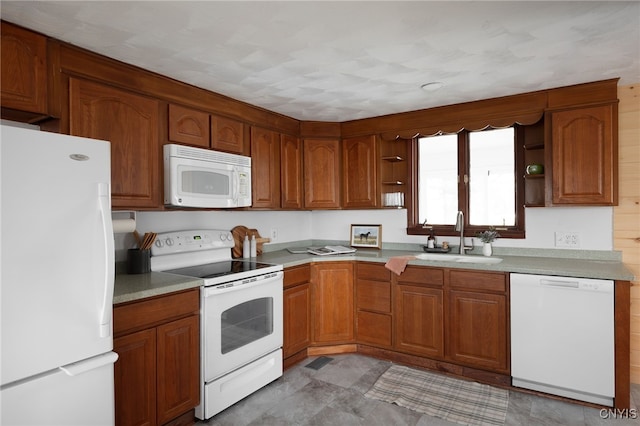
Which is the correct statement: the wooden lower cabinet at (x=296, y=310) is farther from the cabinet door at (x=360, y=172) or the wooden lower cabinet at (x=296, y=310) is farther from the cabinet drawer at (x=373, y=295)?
the cabinet door at (x=360, y=172)

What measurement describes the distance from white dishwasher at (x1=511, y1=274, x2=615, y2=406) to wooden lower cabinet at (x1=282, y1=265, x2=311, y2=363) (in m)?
1.66

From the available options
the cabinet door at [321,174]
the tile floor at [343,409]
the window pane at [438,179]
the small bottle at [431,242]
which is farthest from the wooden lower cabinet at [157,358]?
the window pane at [438,179]

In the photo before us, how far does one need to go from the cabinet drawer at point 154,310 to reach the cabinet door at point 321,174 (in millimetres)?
1807

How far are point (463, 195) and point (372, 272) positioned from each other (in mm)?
1141

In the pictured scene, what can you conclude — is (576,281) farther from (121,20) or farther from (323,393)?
(121,20)

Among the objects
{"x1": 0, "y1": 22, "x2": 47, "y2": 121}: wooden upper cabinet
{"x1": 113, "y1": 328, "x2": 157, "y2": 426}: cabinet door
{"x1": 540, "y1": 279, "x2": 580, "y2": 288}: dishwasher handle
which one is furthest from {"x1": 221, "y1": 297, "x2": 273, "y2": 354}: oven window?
{"x1": 540, "y1": 279, "x2": 580, "y2": 288}: dishwasher handle

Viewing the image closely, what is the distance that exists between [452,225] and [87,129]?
306 cm

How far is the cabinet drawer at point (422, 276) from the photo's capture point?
121 inches

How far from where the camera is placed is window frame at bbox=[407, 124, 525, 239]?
3309mm

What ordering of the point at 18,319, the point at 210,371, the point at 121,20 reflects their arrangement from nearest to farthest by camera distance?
1. the point at 18,319
2. the point at 121,20
3. the point at 210,371

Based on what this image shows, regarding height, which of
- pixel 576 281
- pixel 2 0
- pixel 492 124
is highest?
pixel 2 0

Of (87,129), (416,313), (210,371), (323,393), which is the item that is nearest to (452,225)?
(416,313)

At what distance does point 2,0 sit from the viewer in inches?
64.6

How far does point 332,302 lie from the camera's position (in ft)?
11.5
